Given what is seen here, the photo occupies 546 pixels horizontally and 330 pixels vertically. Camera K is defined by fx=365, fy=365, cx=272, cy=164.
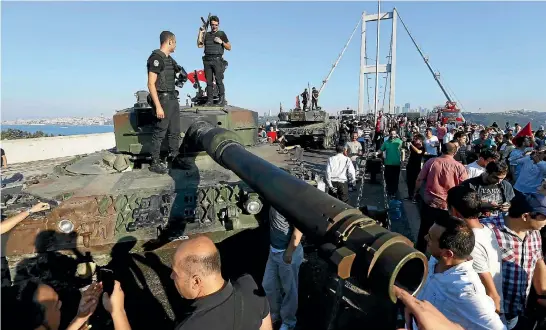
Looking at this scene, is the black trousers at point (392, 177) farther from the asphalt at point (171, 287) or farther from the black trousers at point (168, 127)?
the black trousers at point (168, 127)

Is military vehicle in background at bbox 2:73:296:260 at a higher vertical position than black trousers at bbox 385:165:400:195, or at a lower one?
higher

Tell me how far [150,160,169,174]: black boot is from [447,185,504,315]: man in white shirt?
412cm

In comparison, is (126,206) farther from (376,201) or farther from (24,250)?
(376,201)

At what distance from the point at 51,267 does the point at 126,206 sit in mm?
1074

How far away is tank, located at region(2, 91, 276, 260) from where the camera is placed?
418cm

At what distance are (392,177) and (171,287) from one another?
631 centimetres

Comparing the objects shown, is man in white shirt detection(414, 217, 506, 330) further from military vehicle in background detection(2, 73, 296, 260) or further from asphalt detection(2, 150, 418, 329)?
military vehicle in background detection(2, 73, 296, 260)

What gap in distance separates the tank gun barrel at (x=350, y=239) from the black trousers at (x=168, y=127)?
3.14 metres

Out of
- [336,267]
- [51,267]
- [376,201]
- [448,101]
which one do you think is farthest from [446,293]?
[448,101]

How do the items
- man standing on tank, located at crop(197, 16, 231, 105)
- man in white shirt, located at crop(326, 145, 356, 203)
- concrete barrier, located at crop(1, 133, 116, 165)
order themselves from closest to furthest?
1. man in white shirt, located at crop(326, 145, 356, 203)
2. man standing on tank, located at crop(197, 16, 231, 105)
3. concrete barrier, located at crop(1, 133, 116, 165)

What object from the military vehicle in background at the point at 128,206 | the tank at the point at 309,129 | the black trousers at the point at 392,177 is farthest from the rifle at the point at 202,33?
the tank at the point at 309,129

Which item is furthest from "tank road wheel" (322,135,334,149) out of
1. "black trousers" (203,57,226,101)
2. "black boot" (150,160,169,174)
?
"black boot" (150,160,169,174)

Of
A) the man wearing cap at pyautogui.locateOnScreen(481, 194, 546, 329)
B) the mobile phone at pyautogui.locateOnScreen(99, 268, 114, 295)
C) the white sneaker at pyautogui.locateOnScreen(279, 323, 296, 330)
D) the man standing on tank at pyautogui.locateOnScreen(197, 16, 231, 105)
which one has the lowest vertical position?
the white sneaker at pyautogui.locateOnScreen(279, 323, 296, 330)

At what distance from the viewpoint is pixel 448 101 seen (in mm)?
39531
